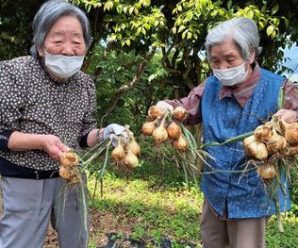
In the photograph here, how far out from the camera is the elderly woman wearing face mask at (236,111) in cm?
199

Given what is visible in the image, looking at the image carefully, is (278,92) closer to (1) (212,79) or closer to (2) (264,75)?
(2) (264,75)

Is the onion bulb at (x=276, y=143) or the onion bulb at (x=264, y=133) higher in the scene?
the onion bulb at (x=264, y=133)

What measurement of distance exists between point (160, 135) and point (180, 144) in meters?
0.08

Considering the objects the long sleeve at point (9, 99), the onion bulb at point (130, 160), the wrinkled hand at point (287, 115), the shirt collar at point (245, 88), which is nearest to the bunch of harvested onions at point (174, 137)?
the onion bulb at point (130, 160)

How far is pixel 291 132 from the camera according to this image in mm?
1744

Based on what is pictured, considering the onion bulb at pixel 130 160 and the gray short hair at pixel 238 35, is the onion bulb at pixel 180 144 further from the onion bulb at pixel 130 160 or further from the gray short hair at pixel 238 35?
the gray short hair at pixel 238 35

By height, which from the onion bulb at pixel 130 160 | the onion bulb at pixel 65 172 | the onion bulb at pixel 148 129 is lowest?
the onion bulb at pixel 65 172

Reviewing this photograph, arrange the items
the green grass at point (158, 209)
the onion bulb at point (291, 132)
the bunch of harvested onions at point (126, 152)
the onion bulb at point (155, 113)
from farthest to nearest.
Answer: the green grass at point (158, 209), the onion bulb at point (155, 113), the bunch of harvested onions at point (126, 152), the onion bulb at point (291, 132)

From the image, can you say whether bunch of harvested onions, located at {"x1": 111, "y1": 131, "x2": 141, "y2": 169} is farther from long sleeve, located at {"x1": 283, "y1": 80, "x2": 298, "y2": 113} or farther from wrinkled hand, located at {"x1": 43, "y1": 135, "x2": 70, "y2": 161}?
long sleeve, located at {"x1": 283, "y1": 80, "x2": 298, "y2": 113}

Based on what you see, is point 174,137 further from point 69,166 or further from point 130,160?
point 69,166

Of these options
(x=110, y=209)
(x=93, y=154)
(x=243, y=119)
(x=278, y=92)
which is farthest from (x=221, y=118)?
(x=110, y=209)

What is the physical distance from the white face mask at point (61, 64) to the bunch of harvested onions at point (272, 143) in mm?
645

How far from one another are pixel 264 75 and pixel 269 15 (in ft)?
6.05

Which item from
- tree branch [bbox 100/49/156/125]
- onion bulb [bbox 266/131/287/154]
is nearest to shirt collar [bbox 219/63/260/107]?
onion bulb [bbox 266/131/287/154]
